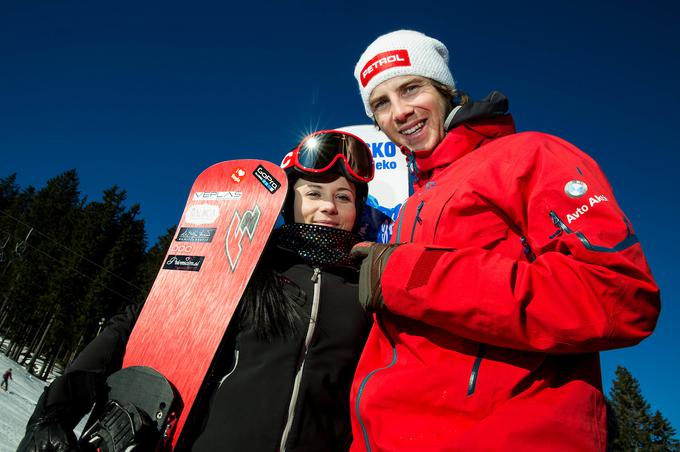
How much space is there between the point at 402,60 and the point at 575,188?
1249 millimetres

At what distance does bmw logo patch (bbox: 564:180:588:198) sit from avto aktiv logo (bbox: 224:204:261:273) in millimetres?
1797

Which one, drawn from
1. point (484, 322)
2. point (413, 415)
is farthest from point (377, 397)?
point (484, 322)

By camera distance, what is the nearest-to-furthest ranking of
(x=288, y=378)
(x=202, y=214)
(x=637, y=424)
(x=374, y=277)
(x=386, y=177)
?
(x=374, y=277) < (x=288, y=378) < (x=202, y=214) < (x=386, y=177) < (x=637, y=424)

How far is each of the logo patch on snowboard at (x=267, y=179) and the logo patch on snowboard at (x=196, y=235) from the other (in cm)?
46

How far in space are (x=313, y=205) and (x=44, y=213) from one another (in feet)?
170

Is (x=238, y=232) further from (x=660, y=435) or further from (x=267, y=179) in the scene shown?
(x=660, y=435)

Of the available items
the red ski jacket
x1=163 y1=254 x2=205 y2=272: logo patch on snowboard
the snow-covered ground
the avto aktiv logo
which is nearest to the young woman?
the avto aktiv logo

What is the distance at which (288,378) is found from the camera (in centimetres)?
182

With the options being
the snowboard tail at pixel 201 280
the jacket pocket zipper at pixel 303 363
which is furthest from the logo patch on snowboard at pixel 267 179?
the jacket pocket zipper at pixel 303 363

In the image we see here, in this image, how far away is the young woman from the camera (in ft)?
5.78

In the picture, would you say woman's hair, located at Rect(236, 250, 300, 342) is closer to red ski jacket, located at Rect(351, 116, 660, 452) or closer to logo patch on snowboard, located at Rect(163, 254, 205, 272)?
logo patch on snowboard, located at Rect(163, 254, 205, 272)

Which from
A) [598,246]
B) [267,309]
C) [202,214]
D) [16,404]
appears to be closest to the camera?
[598,246]

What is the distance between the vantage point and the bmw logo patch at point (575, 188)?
3.57 ft

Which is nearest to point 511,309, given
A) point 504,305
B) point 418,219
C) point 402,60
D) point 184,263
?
point 504,305
